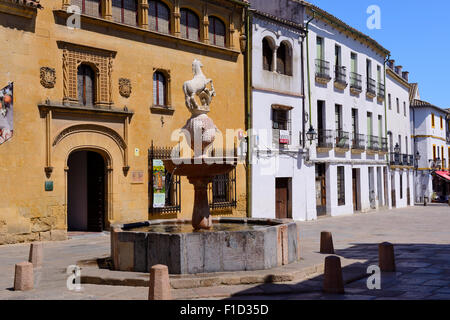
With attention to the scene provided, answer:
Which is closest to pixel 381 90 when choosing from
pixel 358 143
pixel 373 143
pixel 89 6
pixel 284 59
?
pixel 373 143

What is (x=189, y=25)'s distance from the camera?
19578 millimetres

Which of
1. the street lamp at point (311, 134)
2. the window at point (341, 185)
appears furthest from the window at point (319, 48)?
the window at point (341, 185)

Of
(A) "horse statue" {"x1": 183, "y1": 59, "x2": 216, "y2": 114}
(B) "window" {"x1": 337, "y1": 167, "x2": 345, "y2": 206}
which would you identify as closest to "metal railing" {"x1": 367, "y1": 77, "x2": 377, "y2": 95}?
(B) "window" {"x1": 337, "y1": 167, "x2": 345, "y2": 206}

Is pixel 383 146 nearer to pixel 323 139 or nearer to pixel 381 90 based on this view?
pixel 381 90

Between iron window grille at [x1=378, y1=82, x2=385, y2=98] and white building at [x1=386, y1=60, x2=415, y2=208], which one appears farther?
white building at [x1=386, y1=60, x2=415, y2=208]

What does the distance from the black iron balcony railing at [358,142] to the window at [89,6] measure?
17.0m

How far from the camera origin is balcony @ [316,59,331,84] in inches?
991

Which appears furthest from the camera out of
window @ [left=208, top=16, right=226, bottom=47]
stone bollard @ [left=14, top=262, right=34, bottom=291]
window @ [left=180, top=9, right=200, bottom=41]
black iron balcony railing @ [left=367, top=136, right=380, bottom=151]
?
black iron balcony railing @ [left=367, top=136, right=380, bottom=151]

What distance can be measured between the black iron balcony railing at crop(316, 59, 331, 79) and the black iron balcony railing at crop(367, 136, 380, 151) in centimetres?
687

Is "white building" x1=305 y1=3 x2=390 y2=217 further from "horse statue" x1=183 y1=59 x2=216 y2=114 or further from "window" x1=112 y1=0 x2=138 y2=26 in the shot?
"horse statue" x1=183 y1=59 x2=216 y2=114

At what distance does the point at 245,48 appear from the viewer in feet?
70.7

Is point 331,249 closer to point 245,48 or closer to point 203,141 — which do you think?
point 203,141
